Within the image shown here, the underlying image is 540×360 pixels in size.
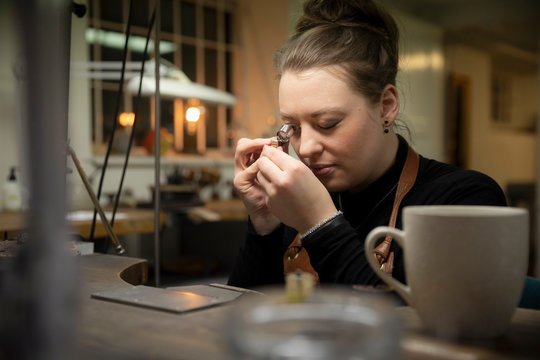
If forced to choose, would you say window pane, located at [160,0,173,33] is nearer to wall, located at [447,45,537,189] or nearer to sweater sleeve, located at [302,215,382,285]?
wall, located at [447,45,537,189]

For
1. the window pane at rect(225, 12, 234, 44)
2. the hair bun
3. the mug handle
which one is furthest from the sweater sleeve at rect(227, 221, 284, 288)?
the window pane at rect(225, 12, 234, 44)

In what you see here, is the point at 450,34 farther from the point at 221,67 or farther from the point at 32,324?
the point at 32,324

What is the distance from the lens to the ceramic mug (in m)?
0.43

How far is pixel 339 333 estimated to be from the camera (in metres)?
0.32

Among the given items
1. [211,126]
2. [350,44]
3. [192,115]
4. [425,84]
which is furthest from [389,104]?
[211,126]

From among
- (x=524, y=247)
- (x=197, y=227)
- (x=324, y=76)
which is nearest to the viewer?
(x=524, y=247)

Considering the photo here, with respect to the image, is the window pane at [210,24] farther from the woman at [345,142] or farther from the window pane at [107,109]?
the woman at [345,142]

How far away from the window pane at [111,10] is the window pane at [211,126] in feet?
3.80

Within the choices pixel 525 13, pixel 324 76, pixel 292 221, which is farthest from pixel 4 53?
pixel 525 13

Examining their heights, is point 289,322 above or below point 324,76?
below

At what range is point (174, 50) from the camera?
4.79 metres

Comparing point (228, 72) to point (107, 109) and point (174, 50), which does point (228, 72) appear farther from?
point (107, 109)

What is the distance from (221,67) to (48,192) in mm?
5056

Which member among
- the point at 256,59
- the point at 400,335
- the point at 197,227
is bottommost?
the point at 197,227
